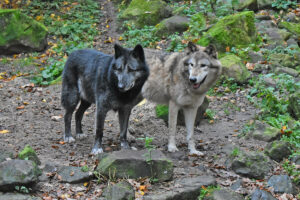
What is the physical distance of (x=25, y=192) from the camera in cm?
486

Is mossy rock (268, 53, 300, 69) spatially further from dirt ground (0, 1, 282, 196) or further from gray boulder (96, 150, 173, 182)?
gray boulder (96, 150, 173, 182)

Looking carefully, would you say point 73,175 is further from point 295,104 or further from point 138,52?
point 295,104

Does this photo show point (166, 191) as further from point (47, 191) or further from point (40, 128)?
point (40, 128)

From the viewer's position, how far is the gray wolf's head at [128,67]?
5889 millimetres

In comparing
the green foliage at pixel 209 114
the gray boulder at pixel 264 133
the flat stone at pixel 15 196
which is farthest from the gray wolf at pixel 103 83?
the gray boulder at pixel 264 133

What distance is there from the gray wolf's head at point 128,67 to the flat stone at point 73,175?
1393 mm

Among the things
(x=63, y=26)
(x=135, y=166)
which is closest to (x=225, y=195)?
(x=135, y=166)

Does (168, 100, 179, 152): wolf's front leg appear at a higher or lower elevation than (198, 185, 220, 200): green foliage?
higher

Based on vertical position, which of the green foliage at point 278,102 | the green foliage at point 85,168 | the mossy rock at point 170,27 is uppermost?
the mossy rock at point 170,27

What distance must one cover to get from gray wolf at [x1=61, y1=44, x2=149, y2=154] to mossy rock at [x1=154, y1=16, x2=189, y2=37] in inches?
256

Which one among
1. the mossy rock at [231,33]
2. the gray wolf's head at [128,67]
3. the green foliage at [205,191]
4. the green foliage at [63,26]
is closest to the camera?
the green foliage at [205,191]

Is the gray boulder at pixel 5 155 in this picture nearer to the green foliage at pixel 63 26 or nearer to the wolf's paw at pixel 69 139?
the wolf's paw at pixel 69 139

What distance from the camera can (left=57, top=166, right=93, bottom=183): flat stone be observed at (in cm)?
529

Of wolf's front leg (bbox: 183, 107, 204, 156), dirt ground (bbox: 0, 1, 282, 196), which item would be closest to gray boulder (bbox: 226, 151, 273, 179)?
dirt ground (bbox: 0, 1, 282, 196)
